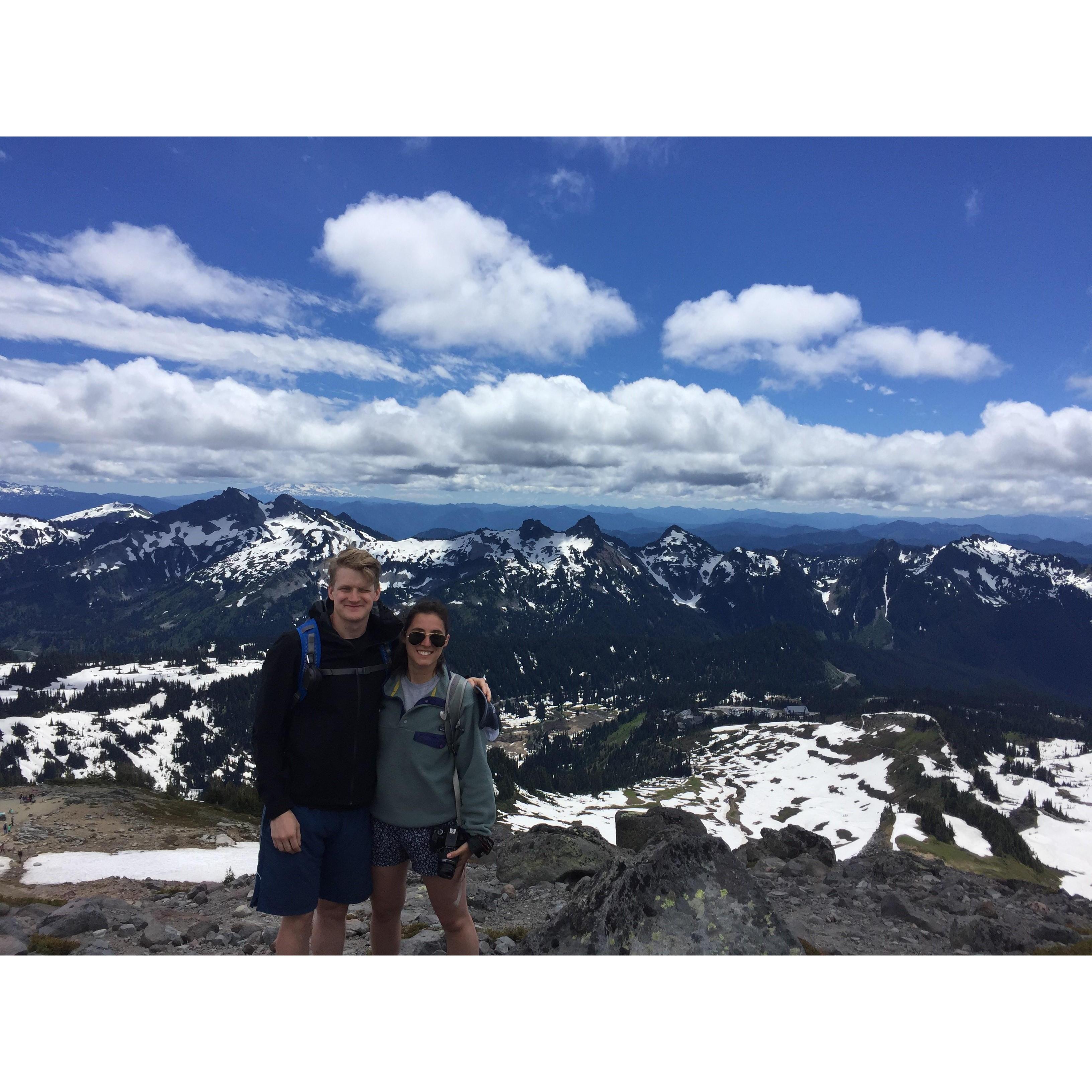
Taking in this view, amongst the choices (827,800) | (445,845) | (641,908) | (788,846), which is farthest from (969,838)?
(445,845)

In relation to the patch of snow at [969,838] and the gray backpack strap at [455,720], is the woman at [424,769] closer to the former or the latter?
the gray backpack strap at [455,720]

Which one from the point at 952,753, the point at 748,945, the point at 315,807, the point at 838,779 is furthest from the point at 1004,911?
the point at 952,753

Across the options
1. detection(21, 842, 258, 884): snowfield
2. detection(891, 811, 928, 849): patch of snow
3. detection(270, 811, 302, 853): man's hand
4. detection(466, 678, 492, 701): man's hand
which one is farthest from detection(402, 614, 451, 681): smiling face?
detection(891, 811, 928, 849): patch of snow

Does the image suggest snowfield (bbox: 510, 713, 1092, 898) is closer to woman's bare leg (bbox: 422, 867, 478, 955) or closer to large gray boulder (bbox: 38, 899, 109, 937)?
large gray boulder (bbox: 38, 899, 109, 937)

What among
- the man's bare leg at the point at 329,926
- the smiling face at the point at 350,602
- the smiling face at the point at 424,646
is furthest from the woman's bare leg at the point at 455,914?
the smiling face at the point at 350,602

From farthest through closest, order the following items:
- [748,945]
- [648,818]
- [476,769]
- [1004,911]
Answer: [648,818]
[1004,911]
[748,945]
[476,769]

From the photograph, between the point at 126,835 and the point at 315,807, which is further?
the point at 126,835

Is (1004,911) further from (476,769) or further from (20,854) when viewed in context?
(20,854)
